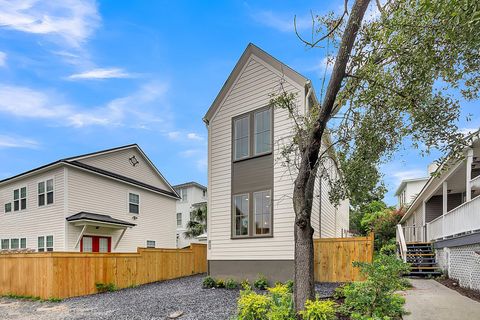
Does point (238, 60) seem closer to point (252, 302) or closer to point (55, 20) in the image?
point (55, 20)

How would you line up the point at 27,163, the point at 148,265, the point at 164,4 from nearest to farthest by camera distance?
the point at 164,4 < the point at 148,265 < the point at 27,163

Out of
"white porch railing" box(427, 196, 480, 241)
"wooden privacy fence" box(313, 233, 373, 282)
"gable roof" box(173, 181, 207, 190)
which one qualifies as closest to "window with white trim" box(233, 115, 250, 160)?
"wooden privacy fence" box(313, 233, 373, 282)

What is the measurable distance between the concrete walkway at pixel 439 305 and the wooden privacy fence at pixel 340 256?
1706 mm

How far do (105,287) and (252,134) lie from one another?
7478 mm

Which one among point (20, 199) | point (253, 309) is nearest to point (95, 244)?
point (20, 199)

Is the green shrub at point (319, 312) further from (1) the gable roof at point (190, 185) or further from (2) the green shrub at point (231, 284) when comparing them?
(1) the gable roof at point (190, 185)

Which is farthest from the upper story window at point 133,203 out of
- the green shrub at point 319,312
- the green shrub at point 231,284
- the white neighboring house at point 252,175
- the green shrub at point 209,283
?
the green shrub at point 319,312

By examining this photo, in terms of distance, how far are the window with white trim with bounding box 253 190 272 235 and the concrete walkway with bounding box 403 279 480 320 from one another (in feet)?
14.0

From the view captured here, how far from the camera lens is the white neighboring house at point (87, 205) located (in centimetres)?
1636

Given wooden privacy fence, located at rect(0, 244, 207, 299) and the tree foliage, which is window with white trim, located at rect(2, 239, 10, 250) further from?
the tree foliage

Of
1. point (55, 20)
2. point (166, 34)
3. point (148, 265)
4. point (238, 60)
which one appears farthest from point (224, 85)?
point (148, 265)

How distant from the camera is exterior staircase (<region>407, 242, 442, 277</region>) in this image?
12.2 m

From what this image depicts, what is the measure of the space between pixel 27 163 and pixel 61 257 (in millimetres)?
10069

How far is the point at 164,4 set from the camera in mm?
9148
